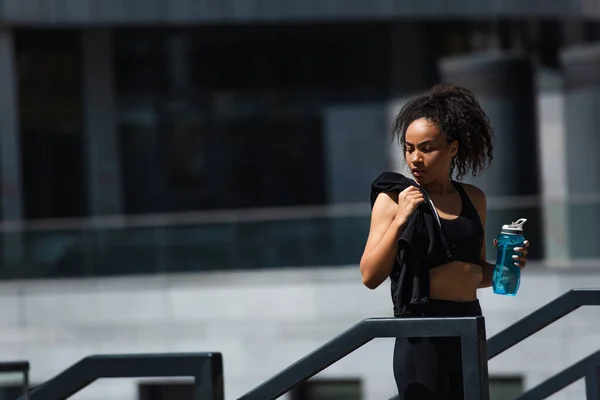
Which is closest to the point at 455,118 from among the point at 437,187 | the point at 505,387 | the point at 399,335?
the point at 437,187

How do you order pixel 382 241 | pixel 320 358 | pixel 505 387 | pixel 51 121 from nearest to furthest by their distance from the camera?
pixel 320 358, pixel 382 241, pixel 505 387, pixel 51 121

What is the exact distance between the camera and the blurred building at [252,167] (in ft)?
38.0

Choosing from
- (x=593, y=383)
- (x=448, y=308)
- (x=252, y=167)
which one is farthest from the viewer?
(x=252, y=167)

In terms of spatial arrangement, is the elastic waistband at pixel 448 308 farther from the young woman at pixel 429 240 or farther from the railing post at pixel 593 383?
the railing post at pixel 593 383

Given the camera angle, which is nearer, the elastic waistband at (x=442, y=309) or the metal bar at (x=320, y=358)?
the metal bar at (x=320, y=358)

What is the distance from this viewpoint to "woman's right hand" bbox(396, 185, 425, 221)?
3.42 m

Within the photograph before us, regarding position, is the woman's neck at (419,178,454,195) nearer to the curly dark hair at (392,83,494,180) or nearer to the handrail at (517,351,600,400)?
the curly dark hair at (392,83,494,180)

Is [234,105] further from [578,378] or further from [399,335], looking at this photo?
[399,335]

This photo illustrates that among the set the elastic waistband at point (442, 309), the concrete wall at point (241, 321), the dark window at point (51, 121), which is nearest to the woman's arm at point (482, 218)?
the elastic waistband at point (442, 309)

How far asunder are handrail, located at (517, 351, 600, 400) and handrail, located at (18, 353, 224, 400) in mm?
1930

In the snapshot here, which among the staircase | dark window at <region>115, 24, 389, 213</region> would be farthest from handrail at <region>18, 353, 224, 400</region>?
dark window at <region>115, 24, 389, 213</region>

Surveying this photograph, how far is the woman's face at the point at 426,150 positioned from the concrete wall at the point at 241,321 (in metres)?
7.67

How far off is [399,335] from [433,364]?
24 cm

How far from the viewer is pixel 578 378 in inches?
187
